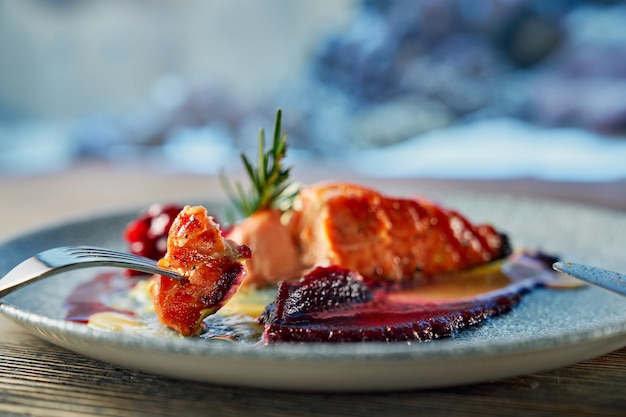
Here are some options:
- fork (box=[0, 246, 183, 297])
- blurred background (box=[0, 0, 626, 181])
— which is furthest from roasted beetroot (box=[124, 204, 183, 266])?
blurred background (box=[0, 0, 626, 181])

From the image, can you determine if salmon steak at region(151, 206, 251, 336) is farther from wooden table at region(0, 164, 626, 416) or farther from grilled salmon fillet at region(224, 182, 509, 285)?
grilled salmon fillet at region(224, 182, 509, 285)

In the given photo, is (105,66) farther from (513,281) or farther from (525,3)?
(513,281)

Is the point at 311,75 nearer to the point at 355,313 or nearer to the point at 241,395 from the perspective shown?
the point at 355,313

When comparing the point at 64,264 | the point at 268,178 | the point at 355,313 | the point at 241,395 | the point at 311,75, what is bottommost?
the point at 241,395

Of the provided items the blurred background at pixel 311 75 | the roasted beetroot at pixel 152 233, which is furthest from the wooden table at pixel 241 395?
the blurred background at pixel 311 75

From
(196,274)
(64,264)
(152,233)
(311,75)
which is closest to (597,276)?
(196,274)

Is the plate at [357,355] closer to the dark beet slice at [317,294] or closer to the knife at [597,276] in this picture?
the knife at [597,276]
